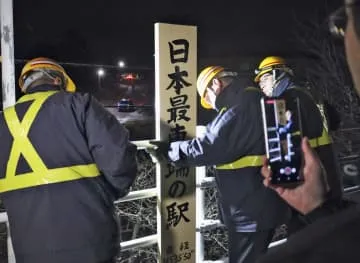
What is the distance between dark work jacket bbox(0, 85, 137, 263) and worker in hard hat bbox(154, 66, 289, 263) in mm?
651

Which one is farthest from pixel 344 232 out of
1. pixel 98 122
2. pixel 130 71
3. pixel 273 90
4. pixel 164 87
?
pixel 130 71

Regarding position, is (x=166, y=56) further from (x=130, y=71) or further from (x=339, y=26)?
(x=130, y=71)

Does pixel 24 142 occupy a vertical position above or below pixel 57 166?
above

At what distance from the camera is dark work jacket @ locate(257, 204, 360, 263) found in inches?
25.4

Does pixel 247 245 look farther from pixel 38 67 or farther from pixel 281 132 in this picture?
pixel 38 67

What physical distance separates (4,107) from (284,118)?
5.20 ft

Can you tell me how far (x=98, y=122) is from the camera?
7.10ft

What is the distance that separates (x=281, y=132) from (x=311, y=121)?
1.80 ft

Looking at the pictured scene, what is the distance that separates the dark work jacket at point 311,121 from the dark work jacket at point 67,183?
125cm

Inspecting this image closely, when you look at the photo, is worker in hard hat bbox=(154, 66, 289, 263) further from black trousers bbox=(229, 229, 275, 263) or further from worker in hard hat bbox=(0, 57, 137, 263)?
worker in hard hat bbox=(0, 57, 137, 263)

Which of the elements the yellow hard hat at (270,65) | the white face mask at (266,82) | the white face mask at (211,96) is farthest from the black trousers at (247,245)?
the yellow hard hat at (270,65)

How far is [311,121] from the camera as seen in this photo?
9.96ft

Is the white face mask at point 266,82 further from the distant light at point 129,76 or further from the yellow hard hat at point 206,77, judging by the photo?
the distant light at point 129,76

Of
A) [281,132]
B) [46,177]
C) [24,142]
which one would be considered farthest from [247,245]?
[24,142]
